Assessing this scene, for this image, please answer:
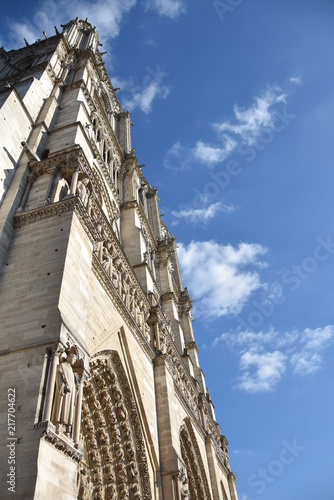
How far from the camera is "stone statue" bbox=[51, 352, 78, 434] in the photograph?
5328 millimetres

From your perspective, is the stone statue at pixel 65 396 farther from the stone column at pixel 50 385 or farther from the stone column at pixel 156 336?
Answer: the stone column at pixel 156 336

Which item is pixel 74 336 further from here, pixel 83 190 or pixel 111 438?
pixel 83 190

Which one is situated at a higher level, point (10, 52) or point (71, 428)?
point (10, 52)

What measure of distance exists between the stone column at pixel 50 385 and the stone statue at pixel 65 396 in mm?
68

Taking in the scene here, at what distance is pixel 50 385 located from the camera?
5422mm

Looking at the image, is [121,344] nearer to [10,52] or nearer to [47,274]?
[47,274]

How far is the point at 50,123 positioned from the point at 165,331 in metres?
7.66

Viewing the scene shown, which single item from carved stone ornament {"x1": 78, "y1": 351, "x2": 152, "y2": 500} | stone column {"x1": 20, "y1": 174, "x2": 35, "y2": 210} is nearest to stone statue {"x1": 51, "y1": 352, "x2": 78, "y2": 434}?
carved stone ornament {"x1": 78, "y1": 351, "x2": 152, "y2": 500}

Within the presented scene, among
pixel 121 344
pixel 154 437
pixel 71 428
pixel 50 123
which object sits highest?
pixel 50 123

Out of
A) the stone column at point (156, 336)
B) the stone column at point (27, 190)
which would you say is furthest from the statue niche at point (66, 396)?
the stone column at point (156, 336)

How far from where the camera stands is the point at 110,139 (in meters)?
19.8

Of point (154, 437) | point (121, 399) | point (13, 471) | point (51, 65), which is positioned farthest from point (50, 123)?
point (13, 471)

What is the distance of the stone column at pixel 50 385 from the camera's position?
16.9ft

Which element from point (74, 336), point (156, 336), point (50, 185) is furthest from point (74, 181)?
point (156, 336)
